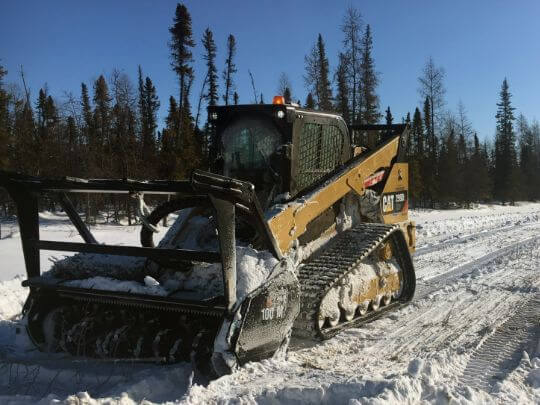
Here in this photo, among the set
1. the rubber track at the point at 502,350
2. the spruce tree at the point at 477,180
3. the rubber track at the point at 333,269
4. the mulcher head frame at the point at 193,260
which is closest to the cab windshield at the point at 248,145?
the rubber track at the point at 333,269

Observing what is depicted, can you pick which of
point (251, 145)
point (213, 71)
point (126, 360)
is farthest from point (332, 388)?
point (213, 71)

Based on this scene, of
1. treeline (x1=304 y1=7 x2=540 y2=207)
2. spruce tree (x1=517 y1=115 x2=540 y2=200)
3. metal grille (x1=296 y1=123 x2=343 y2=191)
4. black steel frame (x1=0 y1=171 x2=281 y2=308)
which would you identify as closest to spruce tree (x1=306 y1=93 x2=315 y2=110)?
treeline (x1=304 y1=7 x2=540 y2=207)

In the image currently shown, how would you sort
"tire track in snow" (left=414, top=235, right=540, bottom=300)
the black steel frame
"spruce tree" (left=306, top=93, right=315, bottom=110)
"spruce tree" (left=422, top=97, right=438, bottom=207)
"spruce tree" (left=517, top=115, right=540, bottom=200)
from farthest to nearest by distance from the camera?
"spruce tree" (left=517, top=115, right=540, bottom=200)
"spruce tree" (left=422, top=97, right=438, bottom=207)
"spruce tree" (left=306, top=93, right=315, bottom=110)
"tire track in snow" (left=414, top=235, right=540, bottom=300)
the black steel frame

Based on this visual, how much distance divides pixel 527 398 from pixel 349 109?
91.1 feet

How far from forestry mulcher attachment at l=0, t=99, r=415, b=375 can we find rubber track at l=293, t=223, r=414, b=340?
0.05 ft

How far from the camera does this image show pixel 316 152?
19.7ft

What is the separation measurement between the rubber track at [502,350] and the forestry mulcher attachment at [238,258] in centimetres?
124

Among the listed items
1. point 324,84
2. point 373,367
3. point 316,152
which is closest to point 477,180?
point 324,84

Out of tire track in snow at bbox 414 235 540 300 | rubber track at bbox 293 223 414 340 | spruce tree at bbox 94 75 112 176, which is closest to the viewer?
rubber track at bbox 293 223 414 340

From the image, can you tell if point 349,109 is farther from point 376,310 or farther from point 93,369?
point 93,369

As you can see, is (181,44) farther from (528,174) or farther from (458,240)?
(528,174)

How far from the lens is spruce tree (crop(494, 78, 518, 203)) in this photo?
4878 cm

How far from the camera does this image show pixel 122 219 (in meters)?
25.1

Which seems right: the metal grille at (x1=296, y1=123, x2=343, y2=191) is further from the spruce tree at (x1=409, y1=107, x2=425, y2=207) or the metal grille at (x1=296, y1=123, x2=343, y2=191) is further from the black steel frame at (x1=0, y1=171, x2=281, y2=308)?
the spruce tree at (x1=409, y1=107, x2=425, y2=207)
